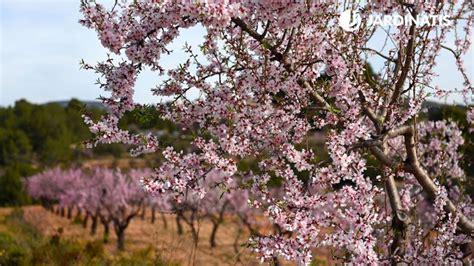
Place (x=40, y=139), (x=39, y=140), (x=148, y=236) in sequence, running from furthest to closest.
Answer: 1. (x=39, y=140)
2. (x=40, y=139)
3. (x=148, y=236)

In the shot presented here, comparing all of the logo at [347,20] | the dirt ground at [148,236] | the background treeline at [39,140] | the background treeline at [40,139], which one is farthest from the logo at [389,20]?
the background treeline at [40,139]

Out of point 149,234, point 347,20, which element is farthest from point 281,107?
point 149,234

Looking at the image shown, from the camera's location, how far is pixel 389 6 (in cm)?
475

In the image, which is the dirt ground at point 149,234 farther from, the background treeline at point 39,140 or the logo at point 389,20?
the logo at point 389,20

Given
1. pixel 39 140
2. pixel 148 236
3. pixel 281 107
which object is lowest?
pixel 148 236

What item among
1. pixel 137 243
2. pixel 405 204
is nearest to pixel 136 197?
pixel 137 243

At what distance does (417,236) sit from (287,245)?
9.87ft

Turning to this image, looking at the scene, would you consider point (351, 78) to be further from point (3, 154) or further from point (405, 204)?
point (3, 154)

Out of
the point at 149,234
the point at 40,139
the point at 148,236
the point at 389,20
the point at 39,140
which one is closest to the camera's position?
the point at 389,20

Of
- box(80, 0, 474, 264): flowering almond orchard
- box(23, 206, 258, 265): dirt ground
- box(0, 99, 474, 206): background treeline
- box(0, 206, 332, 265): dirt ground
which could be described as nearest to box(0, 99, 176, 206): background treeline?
box(0, 99, 474, 206): background treeline

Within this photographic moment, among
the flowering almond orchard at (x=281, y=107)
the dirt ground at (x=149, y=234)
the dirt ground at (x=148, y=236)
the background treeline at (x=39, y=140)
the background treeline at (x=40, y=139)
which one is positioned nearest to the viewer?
the flowering almond orchard at (x=281, y=107)

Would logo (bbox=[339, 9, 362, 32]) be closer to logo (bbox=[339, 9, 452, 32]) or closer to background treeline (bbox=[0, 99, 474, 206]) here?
logo (bbox=[339, 9, 452, 32])

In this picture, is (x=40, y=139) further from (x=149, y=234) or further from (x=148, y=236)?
(x=149, y=234)

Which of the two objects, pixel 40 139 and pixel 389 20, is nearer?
pixel 389 20
